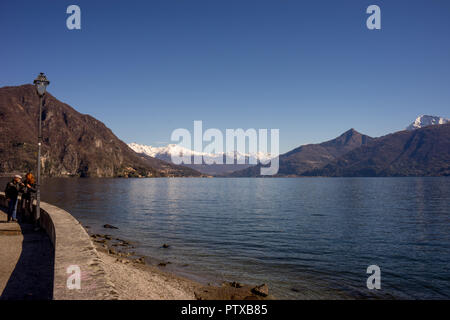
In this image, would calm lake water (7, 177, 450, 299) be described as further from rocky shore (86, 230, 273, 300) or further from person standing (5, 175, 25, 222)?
person standing (5, 175, 25, 222)

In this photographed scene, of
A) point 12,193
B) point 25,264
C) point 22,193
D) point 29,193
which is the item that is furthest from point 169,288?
point 22,193

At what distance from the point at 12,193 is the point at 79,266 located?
13408 mm

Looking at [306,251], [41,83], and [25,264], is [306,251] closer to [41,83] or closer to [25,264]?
[25,264]

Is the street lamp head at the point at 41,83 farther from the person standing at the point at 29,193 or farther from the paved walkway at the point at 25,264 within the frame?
the paved walkway at the point at 25,264

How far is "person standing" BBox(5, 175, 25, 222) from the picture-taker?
1842 cm

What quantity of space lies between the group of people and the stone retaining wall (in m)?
6.72

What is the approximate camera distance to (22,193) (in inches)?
801

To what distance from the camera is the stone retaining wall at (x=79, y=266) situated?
682cm

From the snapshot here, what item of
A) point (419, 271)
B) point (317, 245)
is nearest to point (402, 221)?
point (317, 245)

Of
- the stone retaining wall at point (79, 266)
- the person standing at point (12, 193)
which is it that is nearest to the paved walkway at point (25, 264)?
the stone retaining wall at point (79, 266)

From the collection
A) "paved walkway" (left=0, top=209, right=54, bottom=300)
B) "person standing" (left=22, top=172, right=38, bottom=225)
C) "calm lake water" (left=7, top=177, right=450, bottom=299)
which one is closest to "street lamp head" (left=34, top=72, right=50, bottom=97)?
"person standing" (left=22, top=172, right=38, bottom=225)

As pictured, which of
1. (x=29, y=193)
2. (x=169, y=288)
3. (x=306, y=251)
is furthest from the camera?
(x=306, y=251)

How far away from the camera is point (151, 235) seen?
31.8 metres
